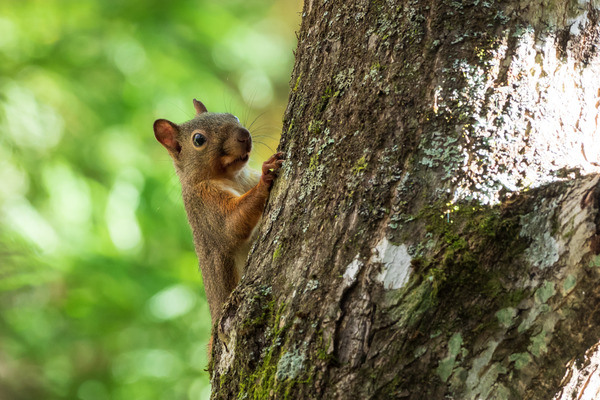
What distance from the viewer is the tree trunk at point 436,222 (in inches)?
81.6

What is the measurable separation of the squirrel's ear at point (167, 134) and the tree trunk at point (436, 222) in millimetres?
2505

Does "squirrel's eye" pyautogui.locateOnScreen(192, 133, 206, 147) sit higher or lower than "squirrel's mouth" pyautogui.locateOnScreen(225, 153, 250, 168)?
higher

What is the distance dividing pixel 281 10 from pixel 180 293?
4.93 metres

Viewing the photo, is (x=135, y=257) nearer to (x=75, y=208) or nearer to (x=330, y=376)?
(x=75, y=208)

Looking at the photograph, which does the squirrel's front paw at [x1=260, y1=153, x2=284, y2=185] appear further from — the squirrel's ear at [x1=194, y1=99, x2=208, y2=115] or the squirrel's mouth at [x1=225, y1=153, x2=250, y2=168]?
the squirrel's ear at [x1=194, y1=99, x2=208, y2=115]

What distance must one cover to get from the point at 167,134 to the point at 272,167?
2208mm

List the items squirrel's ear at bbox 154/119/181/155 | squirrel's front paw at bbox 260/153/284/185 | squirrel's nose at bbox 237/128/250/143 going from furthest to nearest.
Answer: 1. squirrel's ear at bbox 154/119/181/155
2. squirrel's nose at bbox 237/128/250/143
3. squirrel's front paw at bbox 260/153/284/185

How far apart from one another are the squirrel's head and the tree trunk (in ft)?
6.49

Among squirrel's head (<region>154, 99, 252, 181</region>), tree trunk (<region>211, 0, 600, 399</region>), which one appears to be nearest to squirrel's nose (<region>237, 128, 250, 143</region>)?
squirrel's head (<region>154, 99, 252, 181</region>)

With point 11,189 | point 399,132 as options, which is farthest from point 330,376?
point 11,189

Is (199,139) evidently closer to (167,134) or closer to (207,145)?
(207,145)

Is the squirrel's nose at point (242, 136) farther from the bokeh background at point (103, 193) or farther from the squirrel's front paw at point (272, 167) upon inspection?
Answer: the squirrel's front paw at point (272, 167)

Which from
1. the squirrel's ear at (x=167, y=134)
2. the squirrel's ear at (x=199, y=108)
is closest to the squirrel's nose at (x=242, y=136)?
the squirrel's ear at (x=167, y=134)

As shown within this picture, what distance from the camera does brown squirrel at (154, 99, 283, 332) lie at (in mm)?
4262
